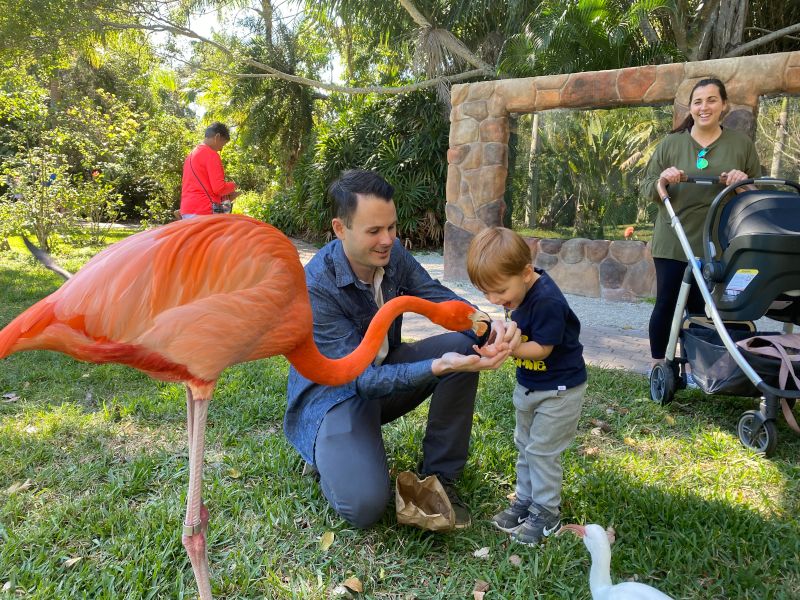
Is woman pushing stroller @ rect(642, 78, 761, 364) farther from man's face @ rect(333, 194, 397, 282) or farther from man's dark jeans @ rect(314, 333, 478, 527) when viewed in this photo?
man's face @ rect(333, 194, 397, 282)

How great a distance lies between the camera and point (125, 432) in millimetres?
3354

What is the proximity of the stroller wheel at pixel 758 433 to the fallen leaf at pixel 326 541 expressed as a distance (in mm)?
2329

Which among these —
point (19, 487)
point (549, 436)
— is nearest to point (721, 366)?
point (549, 436)

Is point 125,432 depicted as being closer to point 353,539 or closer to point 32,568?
point 32,568

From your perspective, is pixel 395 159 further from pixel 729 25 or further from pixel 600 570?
pixel 600 570

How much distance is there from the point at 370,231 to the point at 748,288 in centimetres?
211

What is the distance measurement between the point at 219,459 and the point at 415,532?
4.03 feet

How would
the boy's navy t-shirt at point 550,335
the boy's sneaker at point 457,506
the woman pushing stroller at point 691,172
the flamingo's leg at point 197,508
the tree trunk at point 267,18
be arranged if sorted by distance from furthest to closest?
the tree trunk at point 267,18
the woman pushing stroller at point 691,172
the boy's sneaker at point 457,506
the boy's navy t-shirt at point 550,335
the flamingo's leg at point 197,508

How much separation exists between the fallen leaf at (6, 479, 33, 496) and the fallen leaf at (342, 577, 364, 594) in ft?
5.65

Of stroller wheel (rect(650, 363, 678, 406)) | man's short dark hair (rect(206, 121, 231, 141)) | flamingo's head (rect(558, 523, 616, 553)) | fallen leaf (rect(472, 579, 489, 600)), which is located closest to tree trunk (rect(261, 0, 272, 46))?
man's short dark hair (rect(206, 121, 231, 141))

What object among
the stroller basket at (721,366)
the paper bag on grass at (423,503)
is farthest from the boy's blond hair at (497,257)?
the stroller basket at (721,366)

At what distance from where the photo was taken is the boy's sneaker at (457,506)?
2533 millimetres

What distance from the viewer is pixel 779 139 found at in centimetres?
A: 586

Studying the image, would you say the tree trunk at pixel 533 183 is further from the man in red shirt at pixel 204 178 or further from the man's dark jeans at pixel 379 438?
the man's dark jeans at pixel 379 438
